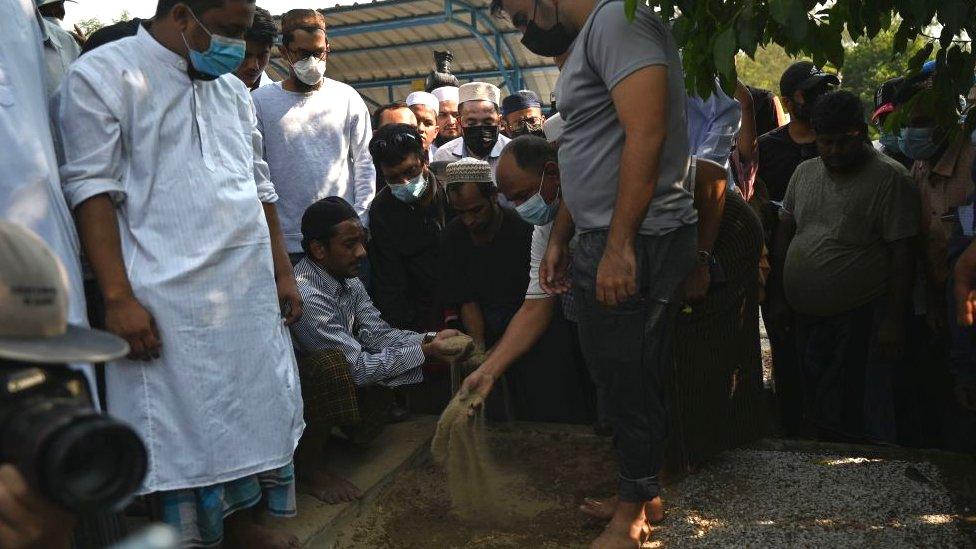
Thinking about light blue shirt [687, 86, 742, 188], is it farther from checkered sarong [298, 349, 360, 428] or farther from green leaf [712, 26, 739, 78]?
checkered sarong [298, 349, 360, 428]

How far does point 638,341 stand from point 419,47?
40.9ft

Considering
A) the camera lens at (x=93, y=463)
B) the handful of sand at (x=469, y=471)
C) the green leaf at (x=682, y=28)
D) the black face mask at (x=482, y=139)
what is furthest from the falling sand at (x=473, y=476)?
the black face mask at (x=482, y=139)

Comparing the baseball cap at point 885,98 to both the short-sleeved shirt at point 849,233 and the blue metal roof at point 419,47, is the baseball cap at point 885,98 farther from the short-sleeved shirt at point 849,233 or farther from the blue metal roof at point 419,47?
the blue metal roof at point 419,47

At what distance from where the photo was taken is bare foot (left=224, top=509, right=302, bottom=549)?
288 centimetres

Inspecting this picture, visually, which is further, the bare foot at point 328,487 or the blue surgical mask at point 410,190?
the blue surgical mask at point 410,190

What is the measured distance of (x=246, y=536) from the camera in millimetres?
2893

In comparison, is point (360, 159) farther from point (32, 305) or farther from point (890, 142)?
point (32, 305)

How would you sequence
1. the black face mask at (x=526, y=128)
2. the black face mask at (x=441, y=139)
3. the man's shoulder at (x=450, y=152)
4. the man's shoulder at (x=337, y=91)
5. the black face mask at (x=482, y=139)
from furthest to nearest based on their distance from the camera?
the black face mask at (x=441, y=139)
the black face mask at (x=526, y=128)
the man's shoulder at (x=450, y=152)
the black face mask at (x=482, y=139)
the man's shoulder at (x=337, y=91)

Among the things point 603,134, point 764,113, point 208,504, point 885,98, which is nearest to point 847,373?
point 885,98

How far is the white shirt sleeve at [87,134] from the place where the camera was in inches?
95.0

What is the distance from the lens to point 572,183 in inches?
111

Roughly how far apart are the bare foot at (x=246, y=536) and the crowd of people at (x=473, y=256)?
1cm

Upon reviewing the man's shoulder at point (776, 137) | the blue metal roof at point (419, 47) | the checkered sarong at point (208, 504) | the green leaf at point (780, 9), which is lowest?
the checkered sarong at point (208, 504)

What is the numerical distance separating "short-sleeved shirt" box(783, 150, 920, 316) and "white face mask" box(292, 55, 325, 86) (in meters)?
2.49
